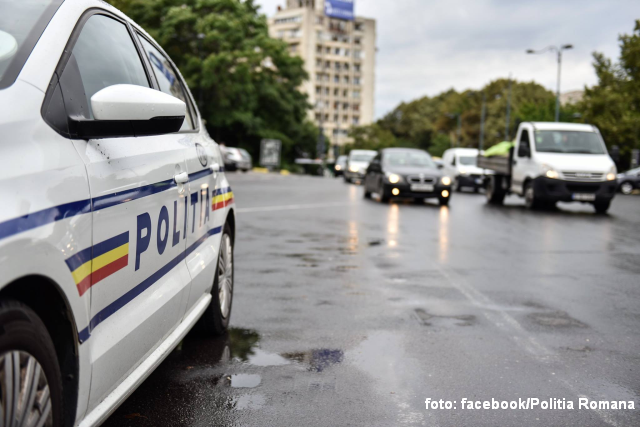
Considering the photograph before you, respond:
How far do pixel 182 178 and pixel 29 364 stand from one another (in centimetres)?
174

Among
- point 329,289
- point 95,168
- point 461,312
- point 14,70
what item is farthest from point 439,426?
point 329,289

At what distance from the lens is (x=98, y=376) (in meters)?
2.65

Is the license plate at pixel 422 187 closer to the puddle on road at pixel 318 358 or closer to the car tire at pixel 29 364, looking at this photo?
the puddle on road at pixel 318 358

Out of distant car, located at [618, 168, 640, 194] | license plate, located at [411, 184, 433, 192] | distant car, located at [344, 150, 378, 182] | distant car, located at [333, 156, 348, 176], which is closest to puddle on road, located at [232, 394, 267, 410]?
A: license plate, located at [411, 184, 433, 192]

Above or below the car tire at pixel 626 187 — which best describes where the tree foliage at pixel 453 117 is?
above

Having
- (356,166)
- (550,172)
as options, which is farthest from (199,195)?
(356,166)

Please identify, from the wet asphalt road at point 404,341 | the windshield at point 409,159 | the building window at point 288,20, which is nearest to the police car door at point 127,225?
the wet asphalt road at point 404,341

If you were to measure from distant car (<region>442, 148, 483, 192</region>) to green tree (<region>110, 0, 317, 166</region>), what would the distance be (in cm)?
2233

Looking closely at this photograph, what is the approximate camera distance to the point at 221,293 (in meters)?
5.07

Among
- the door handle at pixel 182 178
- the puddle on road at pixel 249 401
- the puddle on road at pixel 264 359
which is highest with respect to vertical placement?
the door handle at pixel 182 178

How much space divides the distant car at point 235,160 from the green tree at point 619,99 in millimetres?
24068

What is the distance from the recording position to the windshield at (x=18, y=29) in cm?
251

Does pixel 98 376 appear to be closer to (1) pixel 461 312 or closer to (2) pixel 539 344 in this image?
(2) pixel 539 344

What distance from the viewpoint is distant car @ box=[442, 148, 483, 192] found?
102ft
